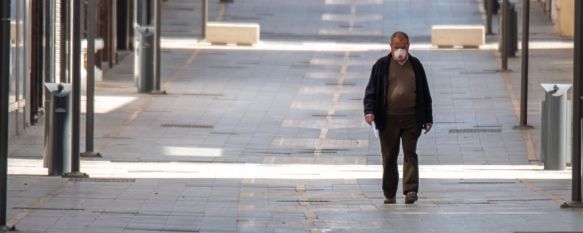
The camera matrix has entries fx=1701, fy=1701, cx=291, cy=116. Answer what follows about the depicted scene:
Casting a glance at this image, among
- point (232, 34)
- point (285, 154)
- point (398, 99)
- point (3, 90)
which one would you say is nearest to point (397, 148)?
point (398, 99)

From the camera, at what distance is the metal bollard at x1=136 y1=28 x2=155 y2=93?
114ft

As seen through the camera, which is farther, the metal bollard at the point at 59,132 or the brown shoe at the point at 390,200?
the metal bollard at the point at 59,132

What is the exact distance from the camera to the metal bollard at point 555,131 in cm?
2275

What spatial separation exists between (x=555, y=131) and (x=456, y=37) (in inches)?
834

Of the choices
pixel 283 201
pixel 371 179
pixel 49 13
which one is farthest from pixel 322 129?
pixel 283 201

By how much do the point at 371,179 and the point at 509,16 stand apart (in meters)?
20.0

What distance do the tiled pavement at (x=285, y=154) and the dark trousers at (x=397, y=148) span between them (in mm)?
296

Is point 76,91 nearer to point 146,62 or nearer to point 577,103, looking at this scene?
point 577,103

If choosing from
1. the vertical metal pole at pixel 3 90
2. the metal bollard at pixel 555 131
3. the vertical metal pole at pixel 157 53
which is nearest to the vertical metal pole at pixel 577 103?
the metal bollard at pixel 555 131

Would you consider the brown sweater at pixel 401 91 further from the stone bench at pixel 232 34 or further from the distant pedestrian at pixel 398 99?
the stone bench at pixel 232 34

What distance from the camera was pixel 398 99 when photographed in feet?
58.3

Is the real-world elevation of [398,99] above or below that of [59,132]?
above

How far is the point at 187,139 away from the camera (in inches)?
1070

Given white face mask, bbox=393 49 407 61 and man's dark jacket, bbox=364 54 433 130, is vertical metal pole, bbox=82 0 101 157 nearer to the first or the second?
man's dark jacket, bbox=364 54 433 130
